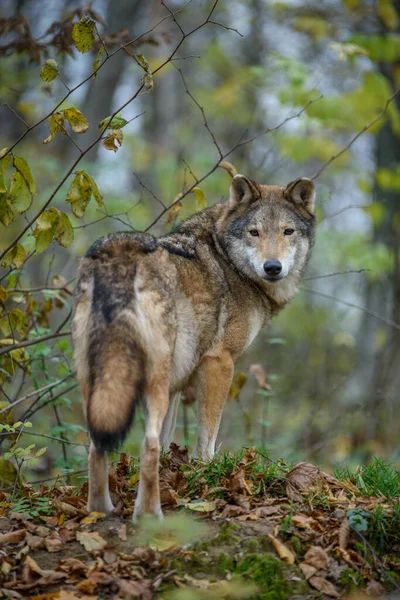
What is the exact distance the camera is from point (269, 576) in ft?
13.1

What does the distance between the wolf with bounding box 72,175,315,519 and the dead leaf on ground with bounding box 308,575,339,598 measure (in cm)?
105

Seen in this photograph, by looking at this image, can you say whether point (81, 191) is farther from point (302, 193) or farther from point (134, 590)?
point (134, 590)

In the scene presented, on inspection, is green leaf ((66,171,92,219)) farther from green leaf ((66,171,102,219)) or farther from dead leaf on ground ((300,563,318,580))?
dead leaf on ground ((300,563,318,580))

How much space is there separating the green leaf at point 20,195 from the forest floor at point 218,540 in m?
2.33

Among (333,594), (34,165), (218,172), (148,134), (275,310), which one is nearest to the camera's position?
(333,594)

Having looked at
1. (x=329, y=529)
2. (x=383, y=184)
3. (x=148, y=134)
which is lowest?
(x=329, y=529)

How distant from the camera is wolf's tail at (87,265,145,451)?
3.90 m

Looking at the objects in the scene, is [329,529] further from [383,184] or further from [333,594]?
[383,184]

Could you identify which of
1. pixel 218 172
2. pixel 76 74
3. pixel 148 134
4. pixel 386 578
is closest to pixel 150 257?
pixel 386 578

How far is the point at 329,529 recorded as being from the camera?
4488 millimetres

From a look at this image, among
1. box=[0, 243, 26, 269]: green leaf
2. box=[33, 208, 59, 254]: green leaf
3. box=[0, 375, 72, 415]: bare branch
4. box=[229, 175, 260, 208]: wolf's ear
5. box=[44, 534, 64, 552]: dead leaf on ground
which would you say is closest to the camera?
box=[44, 534, 64, 552]: dead leaf on ground

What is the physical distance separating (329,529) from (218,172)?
45.7 ft

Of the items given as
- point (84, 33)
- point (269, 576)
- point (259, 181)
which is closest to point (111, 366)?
point (269, 576)

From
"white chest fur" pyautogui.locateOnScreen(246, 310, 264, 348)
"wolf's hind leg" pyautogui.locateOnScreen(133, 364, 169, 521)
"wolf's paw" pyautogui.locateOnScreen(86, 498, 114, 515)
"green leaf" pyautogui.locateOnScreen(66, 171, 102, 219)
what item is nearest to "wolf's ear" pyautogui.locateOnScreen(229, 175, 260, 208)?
"white chest fur" pyautogui.locateOnScreen(246, 310, 264, 348)
